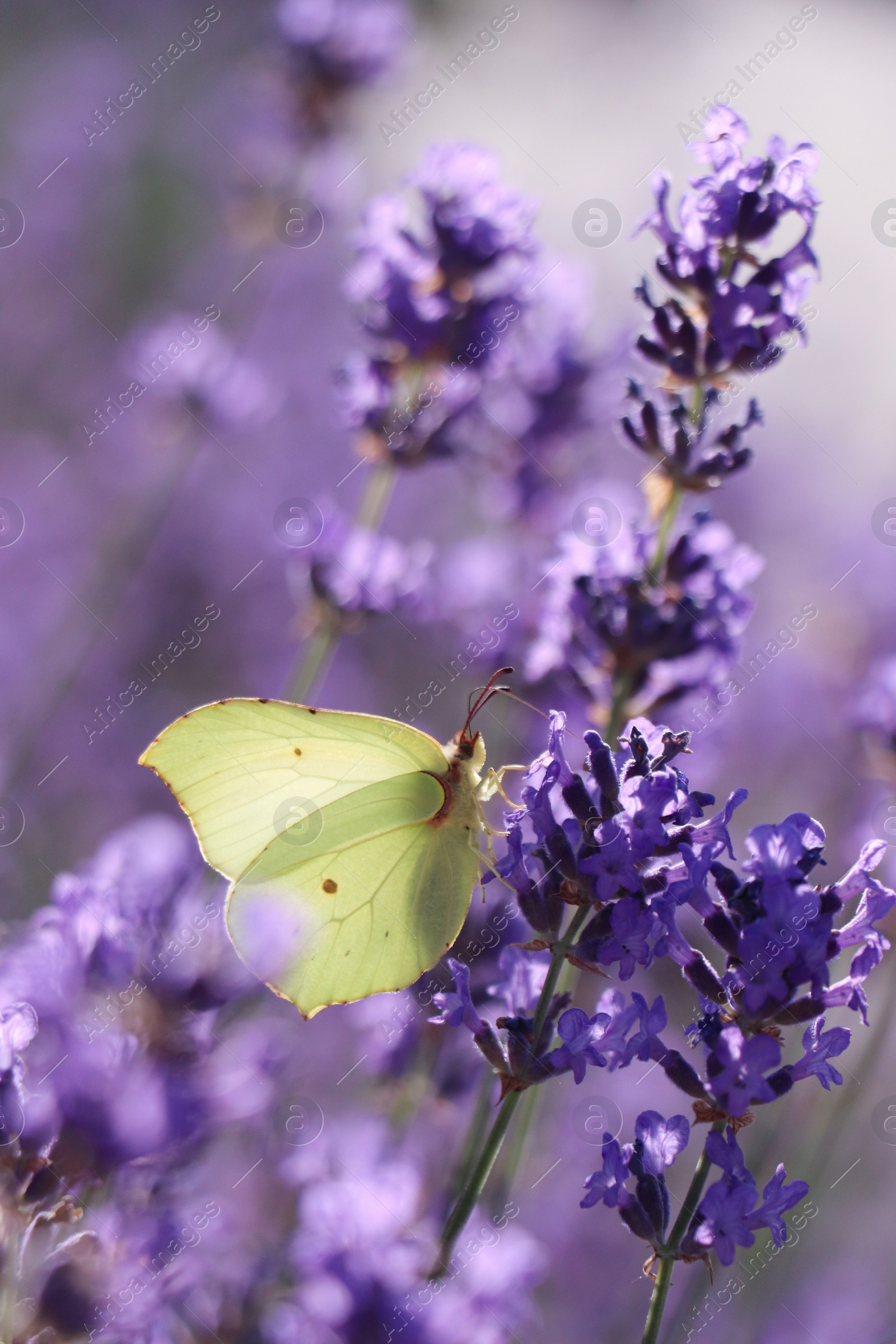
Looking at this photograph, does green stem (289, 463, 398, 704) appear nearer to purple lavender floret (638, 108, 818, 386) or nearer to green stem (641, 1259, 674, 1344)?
purple lavender floret (638, 108, 818, 386)

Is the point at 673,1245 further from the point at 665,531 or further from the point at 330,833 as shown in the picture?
the point at 665,531

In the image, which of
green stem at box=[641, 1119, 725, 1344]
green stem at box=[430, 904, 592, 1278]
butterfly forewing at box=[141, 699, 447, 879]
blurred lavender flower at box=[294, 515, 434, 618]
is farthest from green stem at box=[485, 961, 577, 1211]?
blurred lavender flower at box=[294, 515, 434, 618]

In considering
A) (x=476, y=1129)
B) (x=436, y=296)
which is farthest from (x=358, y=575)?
(x=476, y=1129)

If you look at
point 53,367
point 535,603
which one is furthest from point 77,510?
point 535,603

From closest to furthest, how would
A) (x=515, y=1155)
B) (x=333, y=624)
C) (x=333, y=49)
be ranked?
(x=515, y=1155) < (x=333, y=624) < (x=333, y=49)

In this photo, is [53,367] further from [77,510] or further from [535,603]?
[535,603]

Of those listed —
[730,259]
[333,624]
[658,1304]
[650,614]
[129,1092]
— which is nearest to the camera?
[658,1304]
